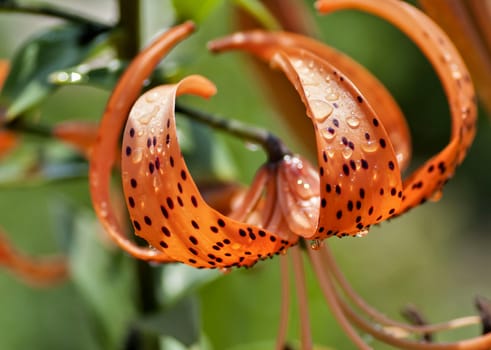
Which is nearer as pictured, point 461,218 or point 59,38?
point 59,38

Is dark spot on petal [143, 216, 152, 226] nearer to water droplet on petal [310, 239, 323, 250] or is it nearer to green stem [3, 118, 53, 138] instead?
water droplet on petal [310, 239, 323, 250]

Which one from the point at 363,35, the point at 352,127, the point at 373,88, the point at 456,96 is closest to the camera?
the point at 352,127

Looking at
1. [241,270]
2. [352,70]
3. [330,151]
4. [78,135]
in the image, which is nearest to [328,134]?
[330,151]

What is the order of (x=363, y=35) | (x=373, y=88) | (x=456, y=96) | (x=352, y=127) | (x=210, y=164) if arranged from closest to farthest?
(x=352, y=127)
(x=456, y=96)
(x=373, y=88)
(x=210, y=164)
(x=363, y=35)

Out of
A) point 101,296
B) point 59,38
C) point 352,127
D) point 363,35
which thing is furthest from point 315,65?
point 363,35

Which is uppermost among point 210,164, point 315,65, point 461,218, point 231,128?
point 315,65

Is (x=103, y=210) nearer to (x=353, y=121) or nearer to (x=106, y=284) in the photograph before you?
(x=353, y=121)

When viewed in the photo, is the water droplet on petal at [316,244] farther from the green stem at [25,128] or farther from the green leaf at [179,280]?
the green stem at [25,128]

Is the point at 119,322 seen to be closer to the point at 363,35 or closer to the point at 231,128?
the point at 231,128
